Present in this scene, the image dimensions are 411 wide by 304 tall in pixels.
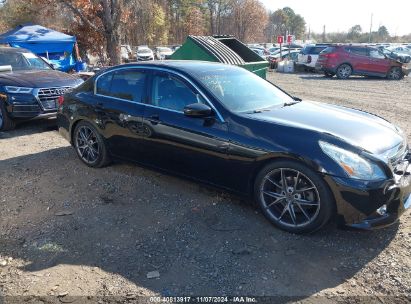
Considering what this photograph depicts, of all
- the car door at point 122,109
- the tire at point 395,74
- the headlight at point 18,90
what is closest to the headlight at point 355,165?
the car door at point 122,109

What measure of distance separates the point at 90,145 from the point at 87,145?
0.24 ft

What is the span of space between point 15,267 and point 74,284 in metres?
0.65

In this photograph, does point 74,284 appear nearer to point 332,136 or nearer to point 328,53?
point 332,136

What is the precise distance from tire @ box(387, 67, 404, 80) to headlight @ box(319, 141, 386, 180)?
1723 centimetres

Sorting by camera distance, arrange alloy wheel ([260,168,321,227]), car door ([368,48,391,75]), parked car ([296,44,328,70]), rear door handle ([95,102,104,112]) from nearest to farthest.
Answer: alloy wheel ([260,168,321,227]) < rear door handle ([95,102,104,112]) < car door ([368,48,391,75]) < parked car ([296,44,328,70])

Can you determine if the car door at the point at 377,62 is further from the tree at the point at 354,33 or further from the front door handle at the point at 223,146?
the tree at the point at 354,33

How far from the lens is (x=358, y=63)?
18.6 meters

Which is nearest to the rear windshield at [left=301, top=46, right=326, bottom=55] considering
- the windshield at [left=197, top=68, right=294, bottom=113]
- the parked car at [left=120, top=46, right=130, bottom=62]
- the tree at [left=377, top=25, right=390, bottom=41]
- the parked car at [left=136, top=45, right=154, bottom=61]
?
the parked car at [left=120, top=46, right=130, bottom=62]

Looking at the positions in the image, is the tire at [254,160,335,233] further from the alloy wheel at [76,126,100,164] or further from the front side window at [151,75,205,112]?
the alloy wheel at [76,126,100,164]

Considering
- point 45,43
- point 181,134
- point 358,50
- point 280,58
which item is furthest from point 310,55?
point 181,134

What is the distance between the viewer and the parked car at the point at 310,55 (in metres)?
22.2

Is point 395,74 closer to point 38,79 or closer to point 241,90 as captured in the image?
point 38,79

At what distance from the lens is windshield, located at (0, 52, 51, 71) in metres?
8.51

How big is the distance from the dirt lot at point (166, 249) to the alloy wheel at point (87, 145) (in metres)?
0.46
